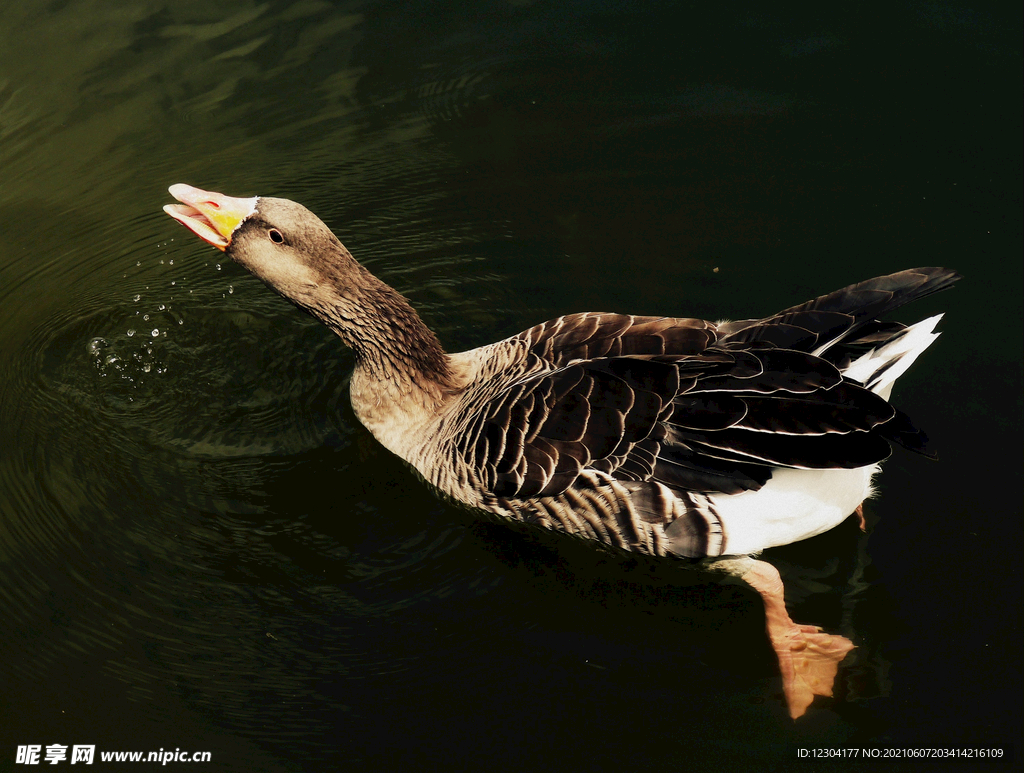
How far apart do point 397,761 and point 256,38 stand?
6.82 m

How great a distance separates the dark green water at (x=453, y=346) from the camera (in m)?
4.18

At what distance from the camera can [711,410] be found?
432 cm

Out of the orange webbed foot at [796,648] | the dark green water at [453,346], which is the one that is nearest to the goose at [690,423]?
the orange webbed foot at [796,648]

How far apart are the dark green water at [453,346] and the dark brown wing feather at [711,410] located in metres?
0.66

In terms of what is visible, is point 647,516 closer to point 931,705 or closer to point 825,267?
point 931,705

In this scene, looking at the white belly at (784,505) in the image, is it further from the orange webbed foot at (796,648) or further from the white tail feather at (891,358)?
the white tail feather at (891,358)

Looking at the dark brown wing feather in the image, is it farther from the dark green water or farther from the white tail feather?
the dark green water

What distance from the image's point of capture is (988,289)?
5.87 meters

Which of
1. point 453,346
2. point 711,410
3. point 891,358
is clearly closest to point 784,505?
point 711,410

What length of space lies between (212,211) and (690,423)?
274cm

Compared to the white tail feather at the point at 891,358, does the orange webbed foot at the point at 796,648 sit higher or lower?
lower

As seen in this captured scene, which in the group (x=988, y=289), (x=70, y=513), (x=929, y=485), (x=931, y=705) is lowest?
(x=931, y=705)

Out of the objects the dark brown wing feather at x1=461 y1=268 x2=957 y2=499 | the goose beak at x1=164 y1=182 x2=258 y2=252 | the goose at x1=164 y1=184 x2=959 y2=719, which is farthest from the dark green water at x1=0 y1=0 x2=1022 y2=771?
the goose beak at x1=164 y1=182 x2=258 y2=252

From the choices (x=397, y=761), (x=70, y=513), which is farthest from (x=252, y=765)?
(x=70, y=513)
